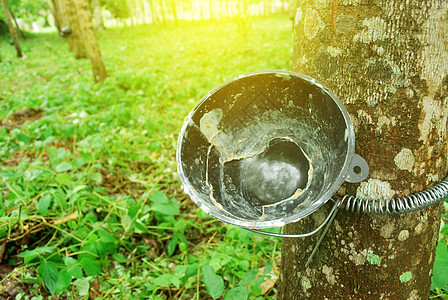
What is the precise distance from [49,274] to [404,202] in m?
1.75

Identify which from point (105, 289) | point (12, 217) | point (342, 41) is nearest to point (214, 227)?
point (105, 289)

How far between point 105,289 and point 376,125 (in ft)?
5.70

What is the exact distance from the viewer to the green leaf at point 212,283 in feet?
4.67

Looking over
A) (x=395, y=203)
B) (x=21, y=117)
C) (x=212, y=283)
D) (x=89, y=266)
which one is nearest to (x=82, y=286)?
(x=89, y=266)

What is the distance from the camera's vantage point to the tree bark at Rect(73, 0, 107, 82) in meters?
5.38

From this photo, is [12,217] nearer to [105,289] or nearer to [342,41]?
[105,289]

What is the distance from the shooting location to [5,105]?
483 centimetres

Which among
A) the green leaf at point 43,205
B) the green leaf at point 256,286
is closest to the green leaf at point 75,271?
the green leaf at point 43,205

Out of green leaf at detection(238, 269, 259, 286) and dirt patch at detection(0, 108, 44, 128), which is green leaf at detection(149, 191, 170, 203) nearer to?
green leaf at detection(238, 269, 259, 286)

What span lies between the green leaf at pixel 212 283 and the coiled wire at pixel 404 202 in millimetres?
761

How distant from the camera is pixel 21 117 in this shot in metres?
4.29

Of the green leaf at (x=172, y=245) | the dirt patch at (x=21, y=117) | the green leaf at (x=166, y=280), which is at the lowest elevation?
the green leaf at (x=172, y=245)

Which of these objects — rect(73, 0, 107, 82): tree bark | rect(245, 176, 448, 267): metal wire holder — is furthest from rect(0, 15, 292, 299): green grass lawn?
rect(73, 0, 107, 82): tree bark

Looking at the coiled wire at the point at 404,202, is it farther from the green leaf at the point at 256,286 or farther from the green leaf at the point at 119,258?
the green leaf at the point at 119,258
